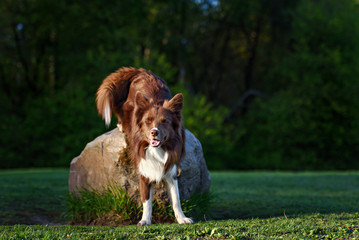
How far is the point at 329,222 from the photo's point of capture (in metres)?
6.00

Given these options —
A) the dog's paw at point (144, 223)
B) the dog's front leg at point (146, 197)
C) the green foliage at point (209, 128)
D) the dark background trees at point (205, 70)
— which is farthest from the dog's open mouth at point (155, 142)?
the green foliage at point (209, 128)

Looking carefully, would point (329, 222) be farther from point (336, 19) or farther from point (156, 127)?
point (336, 19)

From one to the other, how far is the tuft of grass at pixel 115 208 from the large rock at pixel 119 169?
0.39ft

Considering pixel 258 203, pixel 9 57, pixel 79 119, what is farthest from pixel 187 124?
pixel 258 203

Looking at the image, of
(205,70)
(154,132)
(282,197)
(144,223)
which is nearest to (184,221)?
(144,223)

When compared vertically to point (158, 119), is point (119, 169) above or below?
below

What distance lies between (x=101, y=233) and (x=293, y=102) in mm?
22915

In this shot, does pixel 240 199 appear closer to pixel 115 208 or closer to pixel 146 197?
pixel 115 208

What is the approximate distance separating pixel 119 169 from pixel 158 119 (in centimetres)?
176

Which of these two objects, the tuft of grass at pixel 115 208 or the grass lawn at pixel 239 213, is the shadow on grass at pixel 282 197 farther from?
the tuft of grass at pixel 115 208

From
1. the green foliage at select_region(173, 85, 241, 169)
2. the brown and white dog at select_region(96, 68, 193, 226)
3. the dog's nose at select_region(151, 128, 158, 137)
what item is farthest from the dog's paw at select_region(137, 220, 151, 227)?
the green foliage at select_region(173, 85, 241, 169)

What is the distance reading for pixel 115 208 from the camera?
6.86 metres

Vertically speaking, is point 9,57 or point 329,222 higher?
point 9,57

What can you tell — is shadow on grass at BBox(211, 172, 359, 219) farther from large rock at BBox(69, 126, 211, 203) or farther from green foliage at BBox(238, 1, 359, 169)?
green foliage at BBox(238, 1, 359, 169)
